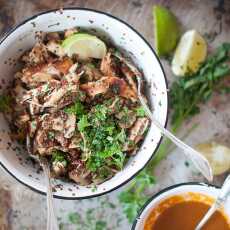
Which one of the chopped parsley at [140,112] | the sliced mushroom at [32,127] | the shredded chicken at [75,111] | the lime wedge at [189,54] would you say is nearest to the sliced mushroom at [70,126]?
the shredded chicken at [75,111]


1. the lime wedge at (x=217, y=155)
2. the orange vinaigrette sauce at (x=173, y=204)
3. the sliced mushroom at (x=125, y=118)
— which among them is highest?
the sliced mushroom at (x=125, y=118)

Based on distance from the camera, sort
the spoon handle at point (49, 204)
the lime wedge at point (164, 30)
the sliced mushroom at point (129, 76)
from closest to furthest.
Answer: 1. the spoon handle at point (49, 204)
2. the sliced mushroom at point (129, 76)
3. the lime wedge at point (164, 30)

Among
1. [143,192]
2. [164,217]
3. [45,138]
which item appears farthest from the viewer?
[143,192]

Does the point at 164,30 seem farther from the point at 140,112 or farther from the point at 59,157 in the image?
the point at 59,157

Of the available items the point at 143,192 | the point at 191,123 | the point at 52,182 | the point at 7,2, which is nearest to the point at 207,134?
the point at 191,123

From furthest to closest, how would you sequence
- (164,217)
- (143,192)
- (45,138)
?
(143,192) → (164,217) → (45,138)

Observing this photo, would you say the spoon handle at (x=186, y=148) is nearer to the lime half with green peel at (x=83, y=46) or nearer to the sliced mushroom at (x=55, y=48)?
the lime half with green peel at (x=83, y=46)

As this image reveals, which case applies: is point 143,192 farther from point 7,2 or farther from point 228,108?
point 7,2
